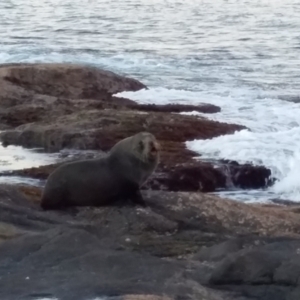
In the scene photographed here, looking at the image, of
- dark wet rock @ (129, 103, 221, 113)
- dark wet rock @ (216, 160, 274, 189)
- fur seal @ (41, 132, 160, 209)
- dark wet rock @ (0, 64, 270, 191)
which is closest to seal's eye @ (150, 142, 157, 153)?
fur seal @ (41, 132, 160, 209)

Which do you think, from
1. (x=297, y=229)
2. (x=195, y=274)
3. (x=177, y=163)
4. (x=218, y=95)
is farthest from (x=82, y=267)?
(x=218, y=95)

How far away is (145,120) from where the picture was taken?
12711 millimetres

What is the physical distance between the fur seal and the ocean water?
121 inches

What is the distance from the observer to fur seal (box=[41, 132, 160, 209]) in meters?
7.68

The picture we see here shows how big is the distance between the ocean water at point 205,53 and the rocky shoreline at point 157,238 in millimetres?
713

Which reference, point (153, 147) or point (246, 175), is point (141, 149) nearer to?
point (153, 147)

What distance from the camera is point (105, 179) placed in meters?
7.72

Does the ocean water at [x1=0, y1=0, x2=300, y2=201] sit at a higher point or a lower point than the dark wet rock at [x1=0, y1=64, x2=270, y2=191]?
lower

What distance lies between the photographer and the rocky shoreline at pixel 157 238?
5297mm

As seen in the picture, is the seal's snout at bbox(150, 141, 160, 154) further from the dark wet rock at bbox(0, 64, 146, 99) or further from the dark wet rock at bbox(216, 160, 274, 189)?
the dark wet rock at bbox(0, 64, 146, 99)

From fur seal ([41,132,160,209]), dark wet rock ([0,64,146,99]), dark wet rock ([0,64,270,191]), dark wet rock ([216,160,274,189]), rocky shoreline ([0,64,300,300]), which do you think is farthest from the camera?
dark wet rock ([0,64,146,99])

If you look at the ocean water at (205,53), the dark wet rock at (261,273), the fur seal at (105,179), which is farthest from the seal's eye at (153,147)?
the ocean water at (205,53)

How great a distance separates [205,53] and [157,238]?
66.8ft

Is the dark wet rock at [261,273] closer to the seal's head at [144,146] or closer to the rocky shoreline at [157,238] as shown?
the rocky shoreline at [157,238]
